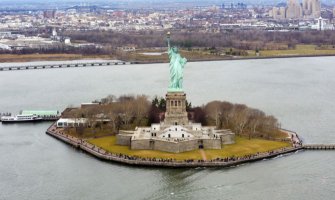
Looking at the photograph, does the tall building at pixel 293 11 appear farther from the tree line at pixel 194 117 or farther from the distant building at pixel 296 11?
the tree line at pixel 194 117

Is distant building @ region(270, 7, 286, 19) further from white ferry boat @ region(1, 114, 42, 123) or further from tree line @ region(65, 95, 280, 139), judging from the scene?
tree line @ region(65, 95, 280, 139)

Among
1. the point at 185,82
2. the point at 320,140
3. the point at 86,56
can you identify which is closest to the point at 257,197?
the point at 320,140

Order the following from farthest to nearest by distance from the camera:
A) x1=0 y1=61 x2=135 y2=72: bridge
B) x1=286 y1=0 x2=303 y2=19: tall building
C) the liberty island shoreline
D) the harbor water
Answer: x1=286 y1=0 x2=303 y2=19: tall building → x1=0 y1=61 x2=135 y2=72: bridge → the liberty island shoreline → the harbor water

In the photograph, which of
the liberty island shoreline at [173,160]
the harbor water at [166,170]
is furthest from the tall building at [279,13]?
the liberty island shoreline at [173,160]

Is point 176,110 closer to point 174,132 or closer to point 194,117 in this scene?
point 174,132

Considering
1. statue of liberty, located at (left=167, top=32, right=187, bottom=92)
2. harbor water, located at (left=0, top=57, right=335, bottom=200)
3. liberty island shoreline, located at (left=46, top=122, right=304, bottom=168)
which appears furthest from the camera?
statue of liberty, located at (left=167, top=32, right=187, bottom=92)

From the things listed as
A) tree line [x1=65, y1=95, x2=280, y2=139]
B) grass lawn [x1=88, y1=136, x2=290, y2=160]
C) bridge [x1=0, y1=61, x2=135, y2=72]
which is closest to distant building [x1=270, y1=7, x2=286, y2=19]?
bridge [x1=0, y1=61, x2=135, y2=72]

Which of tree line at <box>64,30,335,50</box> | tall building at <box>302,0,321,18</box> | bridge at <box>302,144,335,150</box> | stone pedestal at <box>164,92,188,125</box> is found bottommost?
bridge at <box>302,144,335,150</box>
